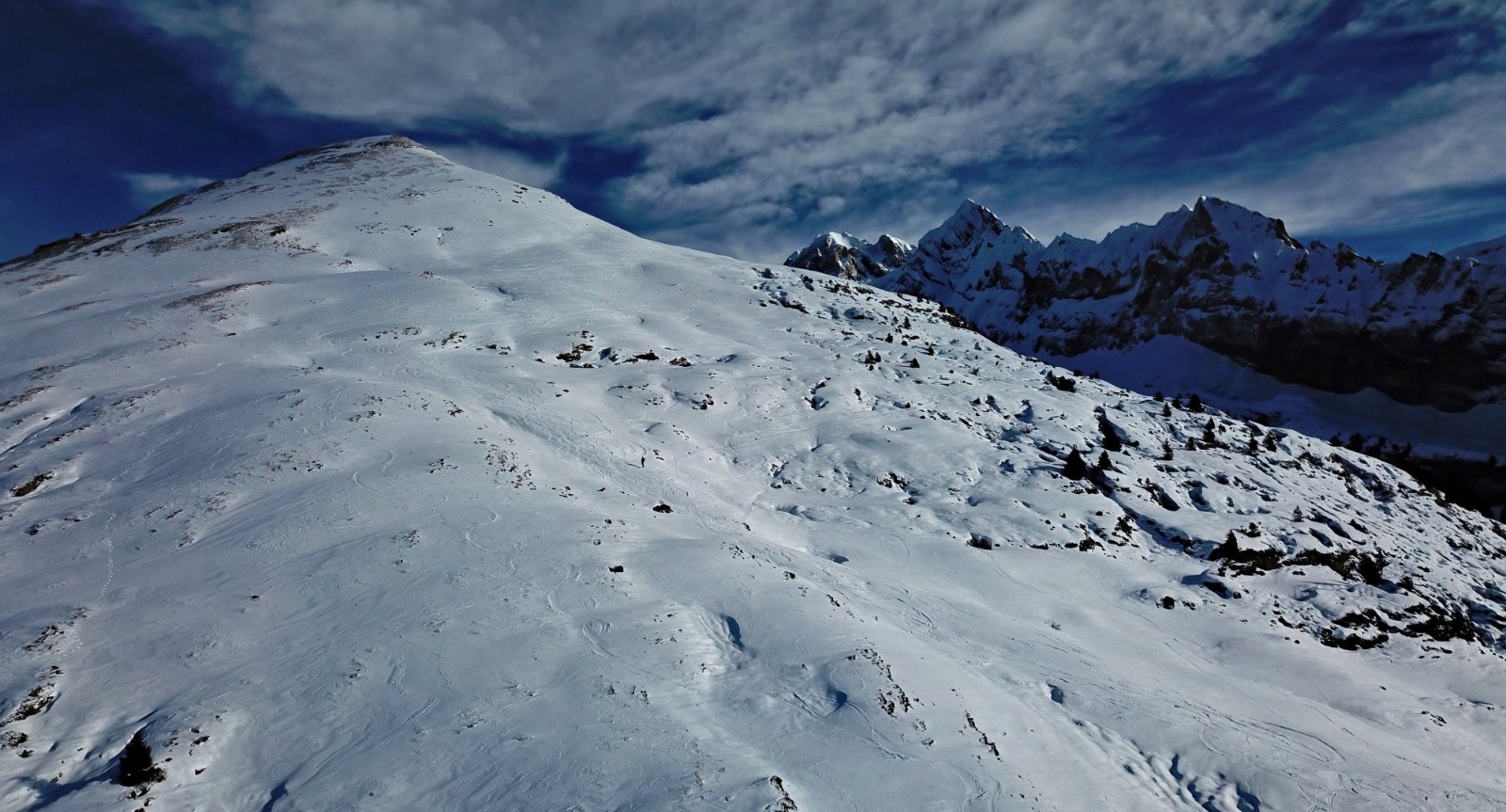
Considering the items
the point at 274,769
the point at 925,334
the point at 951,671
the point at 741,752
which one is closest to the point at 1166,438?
the point at 925,334

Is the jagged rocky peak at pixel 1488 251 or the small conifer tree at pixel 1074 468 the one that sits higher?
the jagged rocky peak at pixel 1488 251

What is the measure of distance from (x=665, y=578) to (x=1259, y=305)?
147001 millimetres

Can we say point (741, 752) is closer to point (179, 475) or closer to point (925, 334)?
point (179, 475)

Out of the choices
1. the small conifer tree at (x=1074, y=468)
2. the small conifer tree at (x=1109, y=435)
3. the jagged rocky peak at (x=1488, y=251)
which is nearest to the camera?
the small conifer tree at (x=1074, y=468)

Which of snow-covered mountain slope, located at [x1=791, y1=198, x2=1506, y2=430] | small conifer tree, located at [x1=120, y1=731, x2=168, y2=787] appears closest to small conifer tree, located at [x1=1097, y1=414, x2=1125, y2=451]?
small conifer tree, located at [x1=120, y1=731, x2=168, y2=787]

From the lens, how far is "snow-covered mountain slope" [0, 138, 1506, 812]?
384 inches

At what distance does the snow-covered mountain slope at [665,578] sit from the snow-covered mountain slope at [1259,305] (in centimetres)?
9535

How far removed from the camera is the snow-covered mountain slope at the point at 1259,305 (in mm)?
99750

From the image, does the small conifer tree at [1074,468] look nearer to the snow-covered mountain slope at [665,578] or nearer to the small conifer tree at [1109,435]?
the snow-covered mountain slope at [665,578]

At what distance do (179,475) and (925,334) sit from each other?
120 feet

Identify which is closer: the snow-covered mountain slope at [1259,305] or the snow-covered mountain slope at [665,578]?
the snow-covered mountain slope at [665,578]

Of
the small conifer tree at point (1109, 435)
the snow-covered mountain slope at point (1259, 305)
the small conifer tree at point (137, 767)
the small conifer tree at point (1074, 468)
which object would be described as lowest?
the small conifer tree at point (137, 767)

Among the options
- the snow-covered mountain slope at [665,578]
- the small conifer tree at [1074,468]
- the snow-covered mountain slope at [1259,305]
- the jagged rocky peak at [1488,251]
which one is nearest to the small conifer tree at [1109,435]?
the snow-covered mountain slope at [665,578]

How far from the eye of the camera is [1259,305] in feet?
404
